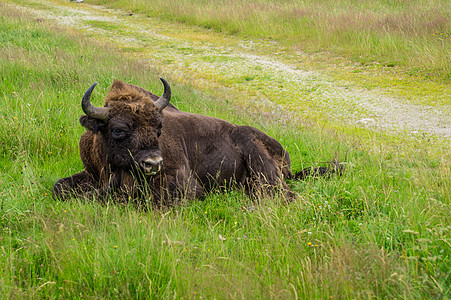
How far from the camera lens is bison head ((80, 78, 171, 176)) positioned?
4652mm

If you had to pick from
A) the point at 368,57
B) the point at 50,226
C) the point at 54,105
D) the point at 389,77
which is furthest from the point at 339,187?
the point at 368,57

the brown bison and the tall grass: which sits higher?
the tall grass

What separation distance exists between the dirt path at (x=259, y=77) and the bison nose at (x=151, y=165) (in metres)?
5.07

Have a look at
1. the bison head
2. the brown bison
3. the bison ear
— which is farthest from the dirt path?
the bison ear

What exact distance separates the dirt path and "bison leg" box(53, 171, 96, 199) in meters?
5.20

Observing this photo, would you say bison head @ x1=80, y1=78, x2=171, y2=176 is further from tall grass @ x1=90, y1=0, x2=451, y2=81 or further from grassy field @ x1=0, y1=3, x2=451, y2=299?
tall grass @ x1=90, y1=0, x2=451, y2=81

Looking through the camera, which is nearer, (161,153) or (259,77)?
(161,153)

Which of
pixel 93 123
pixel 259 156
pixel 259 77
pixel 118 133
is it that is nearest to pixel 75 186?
pixel 93 123

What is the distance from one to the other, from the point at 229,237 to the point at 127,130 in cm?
188

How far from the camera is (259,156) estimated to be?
599 centimetres

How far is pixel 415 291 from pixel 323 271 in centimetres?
62

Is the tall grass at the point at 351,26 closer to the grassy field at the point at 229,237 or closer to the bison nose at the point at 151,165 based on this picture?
the grassy field at the point at 229,237

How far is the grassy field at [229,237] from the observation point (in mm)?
2793

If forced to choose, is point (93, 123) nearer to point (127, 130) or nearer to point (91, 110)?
point (91, 110)
